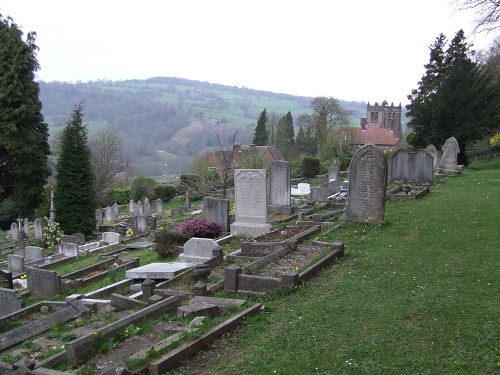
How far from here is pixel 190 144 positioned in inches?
4560

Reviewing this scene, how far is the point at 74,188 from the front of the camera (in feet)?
81.7

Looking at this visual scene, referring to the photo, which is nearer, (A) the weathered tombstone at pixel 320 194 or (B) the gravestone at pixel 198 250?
(B) the gravestone at pixel 198 250

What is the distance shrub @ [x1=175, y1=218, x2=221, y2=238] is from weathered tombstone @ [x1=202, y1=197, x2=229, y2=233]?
0.87 ft

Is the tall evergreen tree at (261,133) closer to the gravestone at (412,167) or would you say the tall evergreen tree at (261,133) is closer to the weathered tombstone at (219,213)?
the gravestone at (412,167)

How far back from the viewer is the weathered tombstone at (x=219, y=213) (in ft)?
53.1

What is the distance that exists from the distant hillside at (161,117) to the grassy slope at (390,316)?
259 feet

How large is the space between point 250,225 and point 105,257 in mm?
4888

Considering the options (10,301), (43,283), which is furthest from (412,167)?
(10,301)

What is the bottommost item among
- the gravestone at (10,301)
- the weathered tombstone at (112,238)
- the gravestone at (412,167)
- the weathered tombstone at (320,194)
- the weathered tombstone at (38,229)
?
the weathered tombstone at (38,229)

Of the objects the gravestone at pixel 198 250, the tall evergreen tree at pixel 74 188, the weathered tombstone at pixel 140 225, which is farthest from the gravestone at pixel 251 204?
the tall evergreen tree at pixel 74 188

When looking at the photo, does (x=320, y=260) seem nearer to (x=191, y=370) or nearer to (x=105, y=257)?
(x=191, y=370)

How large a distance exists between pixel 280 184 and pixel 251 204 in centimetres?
377

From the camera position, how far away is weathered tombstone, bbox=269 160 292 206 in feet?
60.8

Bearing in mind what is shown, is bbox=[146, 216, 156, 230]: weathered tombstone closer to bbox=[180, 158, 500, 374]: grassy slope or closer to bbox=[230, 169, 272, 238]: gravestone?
bbox=[230, 169, 272, 238]: gravestone
